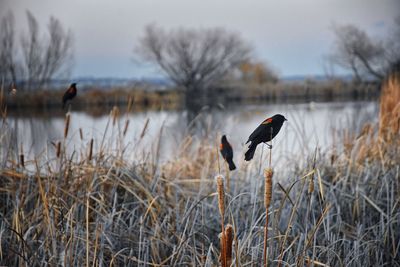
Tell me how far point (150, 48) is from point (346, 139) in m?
13.3

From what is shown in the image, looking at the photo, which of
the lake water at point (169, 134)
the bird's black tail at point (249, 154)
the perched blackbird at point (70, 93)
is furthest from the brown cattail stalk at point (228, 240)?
the perched blackbird at point (70, 93)

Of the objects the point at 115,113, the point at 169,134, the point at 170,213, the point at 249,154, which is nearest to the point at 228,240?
the point at 249,154

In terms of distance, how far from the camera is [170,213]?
1518mm

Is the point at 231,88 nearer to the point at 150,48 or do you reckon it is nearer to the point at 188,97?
the point at 188,97

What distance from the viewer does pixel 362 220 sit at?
1774 mm

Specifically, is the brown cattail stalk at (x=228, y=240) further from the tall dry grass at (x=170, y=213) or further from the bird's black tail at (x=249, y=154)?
the tall dry grass at (x=170, y=213)

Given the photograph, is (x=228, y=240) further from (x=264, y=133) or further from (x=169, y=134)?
(x=169, y=134)

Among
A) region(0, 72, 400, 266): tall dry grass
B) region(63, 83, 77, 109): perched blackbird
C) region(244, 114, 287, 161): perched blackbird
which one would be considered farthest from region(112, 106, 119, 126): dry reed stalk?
region(244, 114, 287, 161): perched blackbird

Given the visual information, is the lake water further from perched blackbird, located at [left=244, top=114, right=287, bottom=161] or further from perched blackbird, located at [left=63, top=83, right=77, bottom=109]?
perched blackbird, located at [left=63, top=83, right=77, bottom=109]

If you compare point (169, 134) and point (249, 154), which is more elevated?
point (249, 154)

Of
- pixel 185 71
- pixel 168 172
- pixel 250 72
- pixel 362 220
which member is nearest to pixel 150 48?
pixel 185 71

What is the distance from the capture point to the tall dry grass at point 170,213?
115 cm

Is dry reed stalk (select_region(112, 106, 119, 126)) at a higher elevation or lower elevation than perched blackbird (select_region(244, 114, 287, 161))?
lower

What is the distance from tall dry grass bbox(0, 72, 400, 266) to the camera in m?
1.15
